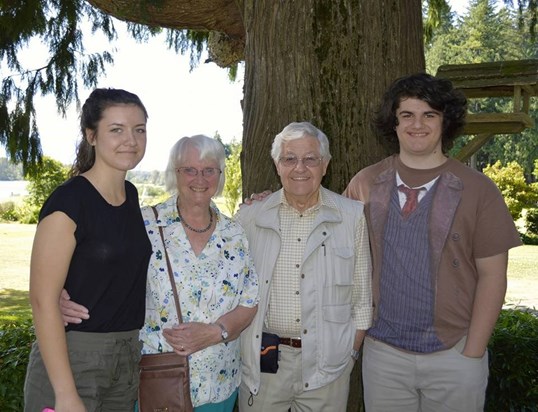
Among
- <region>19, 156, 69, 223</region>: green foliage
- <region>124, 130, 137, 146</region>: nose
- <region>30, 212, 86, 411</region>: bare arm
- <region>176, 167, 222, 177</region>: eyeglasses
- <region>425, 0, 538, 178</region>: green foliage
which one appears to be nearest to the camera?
<region>30, 212, 86, 411</region>: bare arm

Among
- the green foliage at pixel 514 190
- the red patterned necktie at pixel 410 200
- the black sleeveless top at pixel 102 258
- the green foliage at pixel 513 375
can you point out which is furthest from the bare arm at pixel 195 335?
the green foliage at pixel 514 190

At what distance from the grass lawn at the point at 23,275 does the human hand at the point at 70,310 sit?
264 inches

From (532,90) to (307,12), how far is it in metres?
5.59

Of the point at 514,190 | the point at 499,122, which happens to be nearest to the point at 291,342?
the point at 499,122

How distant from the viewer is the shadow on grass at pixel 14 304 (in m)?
10.7

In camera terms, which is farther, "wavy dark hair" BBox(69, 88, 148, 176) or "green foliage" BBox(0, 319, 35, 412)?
"green foliage" BBox(0, 319, 35, 412)

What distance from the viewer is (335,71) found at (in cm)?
365

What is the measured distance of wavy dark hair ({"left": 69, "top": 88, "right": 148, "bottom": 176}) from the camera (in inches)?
92.1

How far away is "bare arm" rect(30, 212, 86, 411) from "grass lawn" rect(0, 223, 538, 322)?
6.77 meters

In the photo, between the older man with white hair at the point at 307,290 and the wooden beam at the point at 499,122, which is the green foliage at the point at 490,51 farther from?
the older man with white hair at the point at 307,290

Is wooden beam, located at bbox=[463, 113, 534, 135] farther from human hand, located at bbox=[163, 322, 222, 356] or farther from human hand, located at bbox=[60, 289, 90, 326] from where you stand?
human hand, located at bbox=[60, 289, 90, 326]

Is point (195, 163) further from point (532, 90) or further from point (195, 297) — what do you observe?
point (532, 90)

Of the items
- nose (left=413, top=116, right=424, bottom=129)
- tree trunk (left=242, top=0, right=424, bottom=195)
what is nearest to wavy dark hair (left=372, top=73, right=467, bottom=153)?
nose (left=413, top=116, right=424, bottom=129)

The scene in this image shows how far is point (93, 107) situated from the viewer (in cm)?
235
